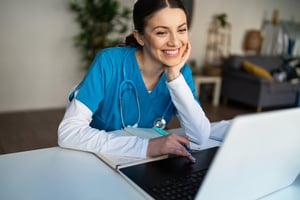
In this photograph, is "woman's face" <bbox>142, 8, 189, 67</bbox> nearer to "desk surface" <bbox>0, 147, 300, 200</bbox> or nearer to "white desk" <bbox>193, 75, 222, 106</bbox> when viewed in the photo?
"desk surface" <bbox>0, 147, 300, 200</bbox>

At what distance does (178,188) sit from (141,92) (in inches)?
22.1

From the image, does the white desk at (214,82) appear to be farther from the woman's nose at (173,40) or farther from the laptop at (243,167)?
the laptop at (243,167)

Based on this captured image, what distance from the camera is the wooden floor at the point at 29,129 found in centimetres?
264

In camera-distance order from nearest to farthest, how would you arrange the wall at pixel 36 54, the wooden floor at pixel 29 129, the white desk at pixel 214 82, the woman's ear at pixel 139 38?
1. the woman's ear at pixel 139 38
2. the wooden floor at pixel 29 129
3. the wall at pixel 36 54
4. the white desk at pixel 214 82

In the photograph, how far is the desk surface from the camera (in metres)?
0.67

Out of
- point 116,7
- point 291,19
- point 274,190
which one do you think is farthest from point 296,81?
point 274,190

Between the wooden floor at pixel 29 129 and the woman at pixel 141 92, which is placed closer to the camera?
the woman at pixel 141 92

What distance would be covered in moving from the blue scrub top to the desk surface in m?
0.32

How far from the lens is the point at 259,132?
0.52m

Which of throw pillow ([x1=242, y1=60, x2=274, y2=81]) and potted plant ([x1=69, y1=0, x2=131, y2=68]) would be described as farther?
throw pillow ([x1=242, y1=60, x2=274, y2=81])

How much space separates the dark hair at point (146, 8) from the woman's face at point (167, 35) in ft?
0.05

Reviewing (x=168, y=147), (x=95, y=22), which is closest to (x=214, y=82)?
(x=95, y=22)

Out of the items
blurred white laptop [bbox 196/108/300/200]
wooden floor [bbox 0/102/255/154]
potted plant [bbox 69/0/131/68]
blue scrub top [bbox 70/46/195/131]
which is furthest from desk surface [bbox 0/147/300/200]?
potted plant [bbox 69/0/131/68]

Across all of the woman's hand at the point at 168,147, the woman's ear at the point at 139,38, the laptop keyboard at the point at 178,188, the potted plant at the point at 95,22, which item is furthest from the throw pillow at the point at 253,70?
the laptop keyboard at the point at 178,188
